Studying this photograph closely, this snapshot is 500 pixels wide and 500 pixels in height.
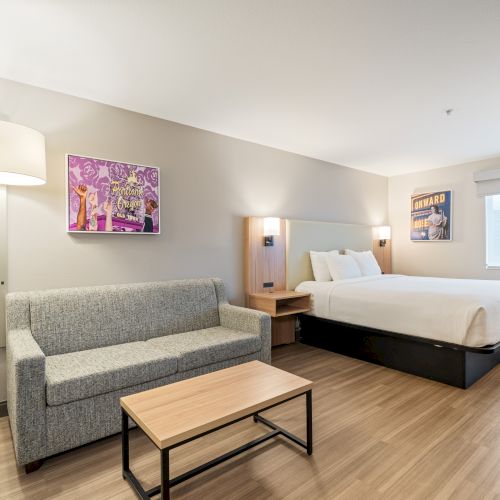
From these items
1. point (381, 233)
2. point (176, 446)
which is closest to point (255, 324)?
point (176, 446)

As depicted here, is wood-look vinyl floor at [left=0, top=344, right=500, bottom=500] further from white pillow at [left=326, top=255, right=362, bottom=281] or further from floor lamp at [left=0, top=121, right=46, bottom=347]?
white pillow at [left=326, top=255, right=362, bottom=281]

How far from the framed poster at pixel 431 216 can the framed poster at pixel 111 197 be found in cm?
421

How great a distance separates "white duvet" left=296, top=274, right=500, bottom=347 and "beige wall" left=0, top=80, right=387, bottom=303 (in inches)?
40.9

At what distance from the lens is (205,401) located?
1672 millimetres

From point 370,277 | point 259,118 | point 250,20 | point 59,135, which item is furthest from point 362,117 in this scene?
point 59,135

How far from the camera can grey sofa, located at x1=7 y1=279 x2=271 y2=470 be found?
1.81 m

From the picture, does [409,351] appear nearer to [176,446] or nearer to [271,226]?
[271,226]

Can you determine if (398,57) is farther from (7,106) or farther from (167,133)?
(7,106)

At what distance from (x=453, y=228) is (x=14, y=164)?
17.5ft

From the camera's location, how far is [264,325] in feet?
9.30

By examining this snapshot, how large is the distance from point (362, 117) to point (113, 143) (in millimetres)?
2277

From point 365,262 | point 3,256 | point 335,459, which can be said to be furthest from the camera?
point 365,262

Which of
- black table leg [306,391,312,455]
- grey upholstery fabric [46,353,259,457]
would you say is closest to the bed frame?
black table leg [306,391,312,455]

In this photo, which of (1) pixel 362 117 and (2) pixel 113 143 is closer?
(2) pixel 113 143
